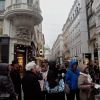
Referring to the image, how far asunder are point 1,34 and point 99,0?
48.0 feet

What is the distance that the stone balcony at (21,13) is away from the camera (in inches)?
1105

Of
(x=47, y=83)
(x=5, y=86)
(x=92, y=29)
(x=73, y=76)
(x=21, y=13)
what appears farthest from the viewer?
(x=92, y=29)

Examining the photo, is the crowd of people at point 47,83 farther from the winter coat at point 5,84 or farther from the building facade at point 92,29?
the building facade at point 92,29

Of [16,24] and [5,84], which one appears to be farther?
[16,24]

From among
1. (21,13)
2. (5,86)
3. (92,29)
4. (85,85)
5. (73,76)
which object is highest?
(92,29)

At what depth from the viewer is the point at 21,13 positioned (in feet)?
92.1

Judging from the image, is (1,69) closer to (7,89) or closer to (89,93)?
(7,89)

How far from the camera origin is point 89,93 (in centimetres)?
871

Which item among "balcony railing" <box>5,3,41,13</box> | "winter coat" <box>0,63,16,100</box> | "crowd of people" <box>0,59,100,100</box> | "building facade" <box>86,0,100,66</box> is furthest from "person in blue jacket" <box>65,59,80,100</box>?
"building facade" <box>86,0,100,66</box>

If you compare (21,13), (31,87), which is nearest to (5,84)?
(31,87)

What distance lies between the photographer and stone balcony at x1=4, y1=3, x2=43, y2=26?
92.1 feet

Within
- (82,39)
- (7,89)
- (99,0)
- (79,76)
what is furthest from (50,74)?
(82,39)

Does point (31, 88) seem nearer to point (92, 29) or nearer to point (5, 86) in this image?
point (5, 86)

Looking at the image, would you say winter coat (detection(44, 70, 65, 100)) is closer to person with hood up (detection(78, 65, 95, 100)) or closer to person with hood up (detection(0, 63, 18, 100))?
person with hood up (detection(0, 63, 18, 100))
